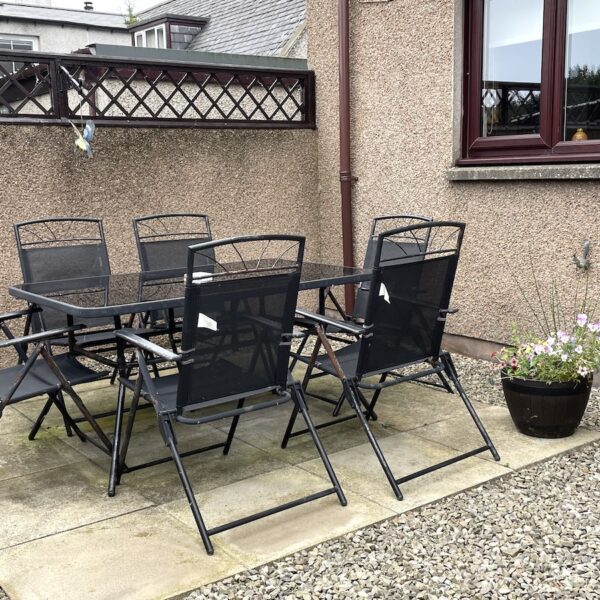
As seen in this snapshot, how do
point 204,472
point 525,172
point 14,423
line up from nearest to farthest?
point 204,472 → point 14,423 → point 525,172

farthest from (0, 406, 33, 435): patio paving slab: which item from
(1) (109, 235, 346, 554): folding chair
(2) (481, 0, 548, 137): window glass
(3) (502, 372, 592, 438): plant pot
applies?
(2) (481, 0, 548, 137): window glass

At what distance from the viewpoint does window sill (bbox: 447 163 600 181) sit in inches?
174

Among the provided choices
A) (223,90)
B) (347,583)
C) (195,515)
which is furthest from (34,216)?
(347,583)

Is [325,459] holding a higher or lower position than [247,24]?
lower

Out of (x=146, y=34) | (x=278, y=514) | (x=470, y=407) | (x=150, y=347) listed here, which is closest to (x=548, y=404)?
(x=470, y=407)

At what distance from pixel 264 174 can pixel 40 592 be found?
4399 millimetres

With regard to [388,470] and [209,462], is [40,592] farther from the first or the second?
[388,470]

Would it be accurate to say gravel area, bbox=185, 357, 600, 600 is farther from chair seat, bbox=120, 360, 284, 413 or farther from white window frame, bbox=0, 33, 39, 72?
white window frame, bbox=0, 33, 39, 72

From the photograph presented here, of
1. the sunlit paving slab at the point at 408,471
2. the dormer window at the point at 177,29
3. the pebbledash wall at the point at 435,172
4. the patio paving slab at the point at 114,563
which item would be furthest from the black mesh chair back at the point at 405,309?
the dormer window at the point at 177,29

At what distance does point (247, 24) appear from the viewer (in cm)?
1148

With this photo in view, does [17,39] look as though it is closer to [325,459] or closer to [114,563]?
[325,459]

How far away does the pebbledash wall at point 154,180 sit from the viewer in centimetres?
520

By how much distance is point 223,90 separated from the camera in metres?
6.05

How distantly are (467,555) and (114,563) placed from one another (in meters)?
1.25
